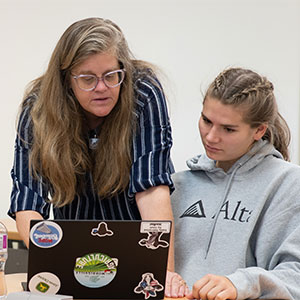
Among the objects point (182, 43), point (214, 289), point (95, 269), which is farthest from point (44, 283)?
point (182, 43)

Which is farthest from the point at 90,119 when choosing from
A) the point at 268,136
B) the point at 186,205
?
the point at 268,136

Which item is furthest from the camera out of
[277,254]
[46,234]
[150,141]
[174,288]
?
[150,141]

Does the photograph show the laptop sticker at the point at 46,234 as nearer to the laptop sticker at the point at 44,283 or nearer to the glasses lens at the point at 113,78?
the laptop sticker at the point at 44,283

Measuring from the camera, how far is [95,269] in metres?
1.19

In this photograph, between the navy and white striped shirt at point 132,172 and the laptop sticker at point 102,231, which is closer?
the laptop sticker at point 102,231

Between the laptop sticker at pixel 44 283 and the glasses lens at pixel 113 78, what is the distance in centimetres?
52

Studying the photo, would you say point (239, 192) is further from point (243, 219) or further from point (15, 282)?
point (15, 282)

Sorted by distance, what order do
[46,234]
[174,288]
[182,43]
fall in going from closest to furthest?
[46,234] < [174,288] < [182,43]

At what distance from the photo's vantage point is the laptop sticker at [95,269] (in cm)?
119

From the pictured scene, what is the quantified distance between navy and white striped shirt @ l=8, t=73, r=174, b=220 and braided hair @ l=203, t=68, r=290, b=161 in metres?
0.16

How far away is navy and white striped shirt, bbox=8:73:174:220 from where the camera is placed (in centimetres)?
159

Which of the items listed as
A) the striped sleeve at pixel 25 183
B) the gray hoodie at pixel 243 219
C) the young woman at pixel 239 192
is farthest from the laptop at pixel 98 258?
the striped sleeve at pixel 25 183

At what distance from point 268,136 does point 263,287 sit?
0.48 metres

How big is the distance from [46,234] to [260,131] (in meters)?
0.68
